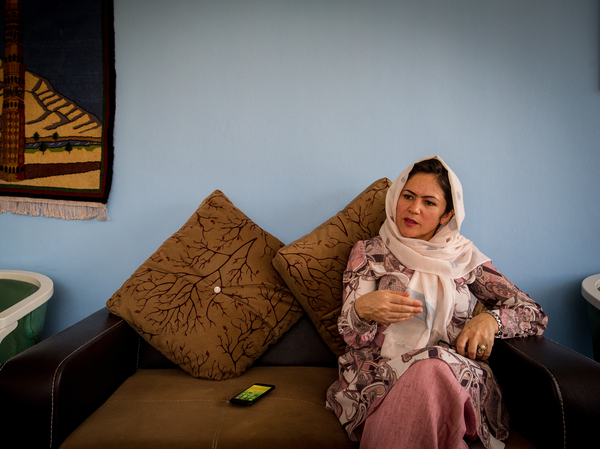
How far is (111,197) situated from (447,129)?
1.67m

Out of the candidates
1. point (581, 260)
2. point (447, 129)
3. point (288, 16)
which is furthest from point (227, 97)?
point (581, 260)

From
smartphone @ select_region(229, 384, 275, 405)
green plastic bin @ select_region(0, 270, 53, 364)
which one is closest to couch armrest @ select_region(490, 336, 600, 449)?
smartphone @ select_region(229, 384, 275, 405)

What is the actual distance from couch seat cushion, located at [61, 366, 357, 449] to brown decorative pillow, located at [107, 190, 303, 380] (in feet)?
0.35

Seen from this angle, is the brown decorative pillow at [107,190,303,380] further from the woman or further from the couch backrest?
the woman

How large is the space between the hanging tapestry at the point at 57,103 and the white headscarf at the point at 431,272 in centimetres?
140

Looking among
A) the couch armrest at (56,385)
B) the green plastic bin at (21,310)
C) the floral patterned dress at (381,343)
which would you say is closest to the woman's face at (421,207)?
the floral patterned dress at (381,343)

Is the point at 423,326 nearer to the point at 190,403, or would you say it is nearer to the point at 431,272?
the point at 431,272

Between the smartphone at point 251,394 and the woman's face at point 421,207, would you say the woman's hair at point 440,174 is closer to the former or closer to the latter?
the woman's face at point 421,207

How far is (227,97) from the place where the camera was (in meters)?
1.82

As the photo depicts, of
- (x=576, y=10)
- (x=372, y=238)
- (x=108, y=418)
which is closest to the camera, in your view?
(x=108, y=418)

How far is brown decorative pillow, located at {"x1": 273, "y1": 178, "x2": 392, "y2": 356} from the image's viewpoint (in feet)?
4.67

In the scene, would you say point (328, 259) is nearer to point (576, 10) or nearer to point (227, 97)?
point (227, 97)

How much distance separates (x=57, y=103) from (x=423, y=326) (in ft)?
6.33

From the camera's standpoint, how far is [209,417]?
1110 millimetres
